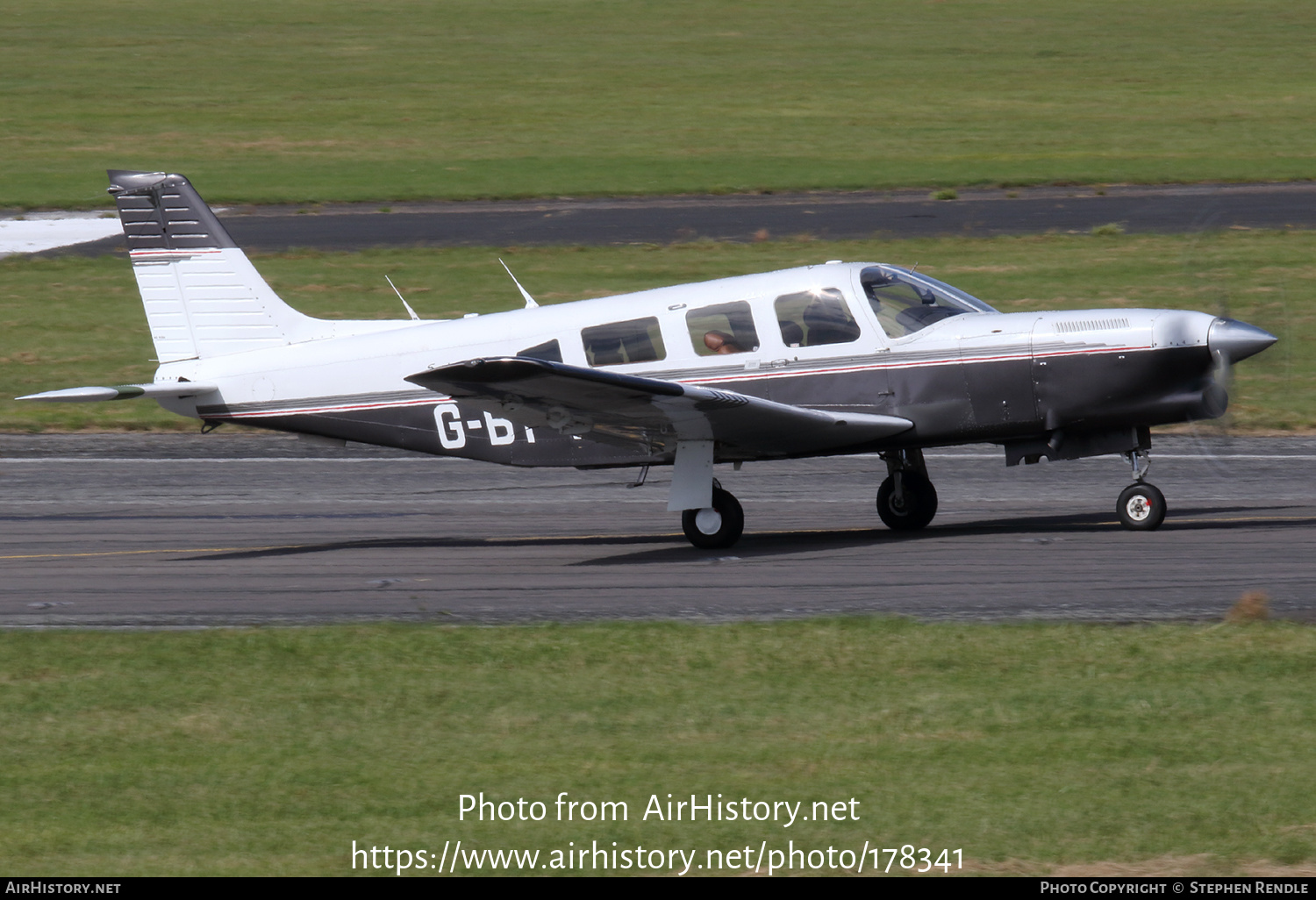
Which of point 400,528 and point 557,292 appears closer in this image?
point 400,528

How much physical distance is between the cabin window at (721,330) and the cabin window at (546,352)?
1.19 m

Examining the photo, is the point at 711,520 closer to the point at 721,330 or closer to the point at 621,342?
the point at 721,330

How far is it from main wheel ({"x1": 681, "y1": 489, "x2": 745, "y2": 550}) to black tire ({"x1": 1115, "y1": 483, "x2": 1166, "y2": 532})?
10.9ft

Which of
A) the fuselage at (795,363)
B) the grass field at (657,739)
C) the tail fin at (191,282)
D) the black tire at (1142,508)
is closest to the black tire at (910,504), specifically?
the fuselage at (795,363)

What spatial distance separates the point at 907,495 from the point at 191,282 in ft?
23.6

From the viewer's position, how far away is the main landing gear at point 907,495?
14.1m

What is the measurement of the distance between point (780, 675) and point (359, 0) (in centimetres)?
7903

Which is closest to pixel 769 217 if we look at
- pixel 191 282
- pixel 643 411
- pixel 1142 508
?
pixel 191 282

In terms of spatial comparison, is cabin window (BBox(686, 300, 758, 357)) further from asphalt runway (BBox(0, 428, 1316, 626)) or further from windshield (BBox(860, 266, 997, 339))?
asphalt runway (BBox(0, 428, 1316, 626))

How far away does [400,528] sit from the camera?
1519 cm

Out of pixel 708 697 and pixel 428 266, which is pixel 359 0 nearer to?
pixel 428 266

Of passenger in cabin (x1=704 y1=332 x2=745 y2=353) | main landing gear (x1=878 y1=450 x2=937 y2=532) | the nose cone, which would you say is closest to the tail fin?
passenger in cabin (x1=704 y1=332 x2=745 y2=353)

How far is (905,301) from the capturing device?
13.4 meters

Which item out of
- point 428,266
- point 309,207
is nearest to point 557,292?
point 428,266
